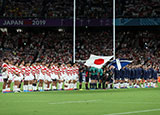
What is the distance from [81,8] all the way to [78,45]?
169 inches

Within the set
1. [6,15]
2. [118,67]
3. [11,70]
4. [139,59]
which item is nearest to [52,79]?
[11,70]

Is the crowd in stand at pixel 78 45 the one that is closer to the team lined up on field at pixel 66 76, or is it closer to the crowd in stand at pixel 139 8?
the crowd in stand at pixel 139 8

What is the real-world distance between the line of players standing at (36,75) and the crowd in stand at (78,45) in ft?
62.1

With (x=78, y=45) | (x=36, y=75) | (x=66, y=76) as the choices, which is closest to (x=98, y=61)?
(x=66, y=76)

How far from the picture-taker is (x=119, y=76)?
1127 inches

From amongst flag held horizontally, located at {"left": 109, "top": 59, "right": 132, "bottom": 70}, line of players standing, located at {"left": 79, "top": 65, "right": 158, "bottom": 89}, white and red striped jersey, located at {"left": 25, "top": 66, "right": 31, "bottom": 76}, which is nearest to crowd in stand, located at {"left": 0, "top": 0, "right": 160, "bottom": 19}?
flag held horizontally, located at {"left": 109, "top": 59, "right": 132, "bottom": 70}

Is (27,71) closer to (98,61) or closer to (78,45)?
(98,61)

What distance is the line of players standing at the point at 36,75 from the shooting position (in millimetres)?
22422

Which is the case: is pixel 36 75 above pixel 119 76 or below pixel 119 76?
above

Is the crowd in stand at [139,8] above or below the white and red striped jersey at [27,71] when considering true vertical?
above

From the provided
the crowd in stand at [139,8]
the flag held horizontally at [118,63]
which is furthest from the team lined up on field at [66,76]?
the crowd in stand at [139,8]

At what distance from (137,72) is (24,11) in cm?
2304

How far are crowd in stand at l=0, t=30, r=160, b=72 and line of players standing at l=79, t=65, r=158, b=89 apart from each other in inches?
529

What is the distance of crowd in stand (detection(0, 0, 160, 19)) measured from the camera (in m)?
47.4
